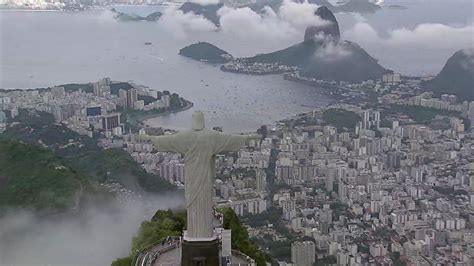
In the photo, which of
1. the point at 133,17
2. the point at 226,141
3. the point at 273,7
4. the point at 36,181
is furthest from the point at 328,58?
the point at 226,141

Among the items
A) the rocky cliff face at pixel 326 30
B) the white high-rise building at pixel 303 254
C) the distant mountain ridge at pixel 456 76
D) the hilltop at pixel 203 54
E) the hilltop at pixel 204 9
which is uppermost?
the hilltop at pixel 204 9

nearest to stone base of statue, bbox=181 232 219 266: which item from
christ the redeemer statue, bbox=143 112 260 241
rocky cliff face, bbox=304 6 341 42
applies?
christ the redeemer statue, bbox=143 112 260 241

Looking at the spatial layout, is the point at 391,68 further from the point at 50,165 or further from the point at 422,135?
the point at 50,165

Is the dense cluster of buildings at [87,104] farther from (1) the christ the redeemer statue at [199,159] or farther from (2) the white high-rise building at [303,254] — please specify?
(1) the christ the redeemer statue at [199,159]


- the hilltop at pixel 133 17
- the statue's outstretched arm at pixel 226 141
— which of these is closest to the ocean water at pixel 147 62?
the hilltop at pixel 133 17

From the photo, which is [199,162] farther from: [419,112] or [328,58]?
[328,58]

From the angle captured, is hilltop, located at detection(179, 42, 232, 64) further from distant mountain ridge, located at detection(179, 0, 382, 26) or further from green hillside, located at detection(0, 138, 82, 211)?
green hillside, located at detection(0, 138, 82, 211)
